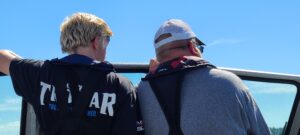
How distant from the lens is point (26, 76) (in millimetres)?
3139

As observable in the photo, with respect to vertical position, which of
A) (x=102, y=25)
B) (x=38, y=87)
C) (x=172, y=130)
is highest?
(x=102, y=25)

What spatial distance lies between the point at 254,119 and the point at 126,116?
668 mm

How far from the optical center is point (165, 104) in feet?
Result: 10.2

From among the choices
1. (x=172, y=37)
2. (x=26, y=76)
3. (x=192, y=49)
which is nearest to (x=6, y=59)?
(x=26, y=76)

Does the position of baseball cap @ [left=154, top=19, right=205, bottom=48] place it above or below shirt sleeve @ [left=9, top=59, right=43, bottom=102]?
above

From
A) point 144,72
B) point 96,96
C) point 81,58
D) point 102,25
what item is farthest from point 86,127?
point 144,72

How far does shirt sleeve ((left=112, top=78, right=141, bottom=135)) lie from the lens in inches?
120

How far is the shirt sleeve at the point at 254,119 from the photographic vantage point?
10.0ft

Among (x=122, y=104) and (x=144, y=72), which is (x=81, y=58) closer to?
(x=122, y=104)

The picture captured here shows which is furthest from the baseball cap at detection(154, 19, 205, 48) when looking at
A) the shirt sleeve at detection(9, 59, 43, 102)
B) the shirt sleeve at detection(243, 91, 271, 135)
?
the shirt sleeve at detection(9, 59, 43, 102)

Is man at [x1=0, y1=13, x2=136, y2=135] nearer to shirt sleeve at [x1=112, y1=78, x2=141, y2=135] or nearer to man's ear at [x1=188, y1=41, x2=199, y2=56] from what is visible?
shirt sleeve at [x1=112, y1=78, x2=141, y2=135]

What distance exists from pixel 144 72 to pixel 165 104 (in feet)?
2.58

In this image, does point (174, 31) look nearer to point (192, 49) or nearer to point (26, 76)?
point (192, 49)

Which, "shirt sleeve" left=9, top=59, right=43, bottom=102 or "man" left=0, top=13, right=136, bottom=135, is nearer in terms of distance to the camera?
"man" left=0, top=13, right=136, bottom=135
